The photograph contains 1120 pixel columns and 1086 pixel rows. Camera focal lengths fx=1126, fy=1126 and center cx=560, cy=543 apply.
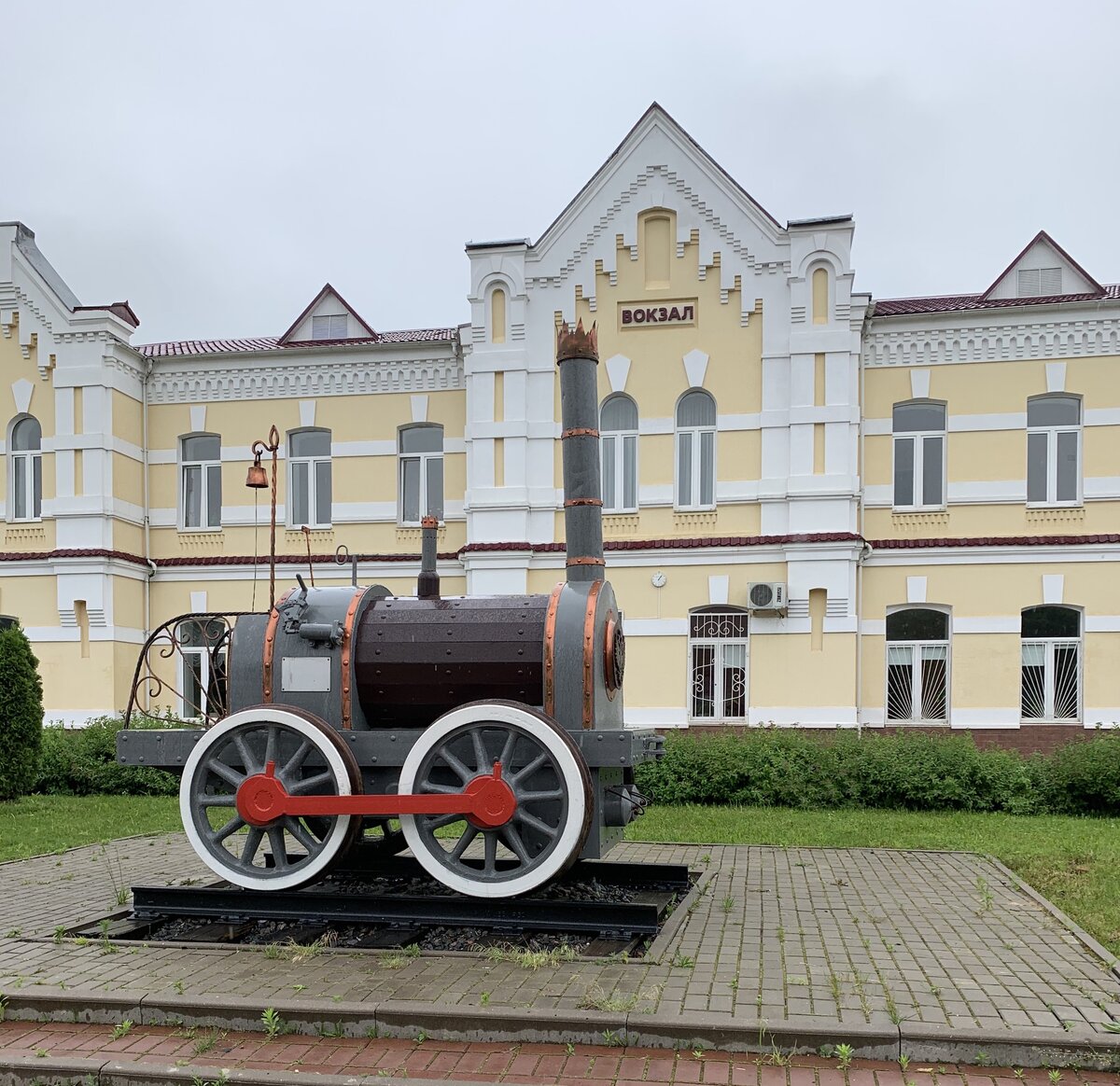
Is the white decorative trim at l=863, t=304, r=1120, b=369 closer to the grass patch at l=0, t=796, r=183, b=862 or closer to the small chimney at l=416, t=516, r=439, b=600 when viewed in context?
the small chimney at l=416, t=516, r=439, b=600

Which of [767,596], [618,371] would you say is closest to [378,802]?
[767,596]

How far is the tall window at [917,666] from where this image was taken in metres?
15.8

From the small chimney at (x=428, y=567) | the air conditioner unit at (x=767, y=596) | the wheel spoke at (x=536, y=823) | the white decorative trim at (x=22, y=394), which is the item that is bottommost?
the wheel spoke at (x=536, y=823)

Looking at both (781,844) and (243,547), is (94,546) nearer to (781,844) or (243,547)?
(243,547)

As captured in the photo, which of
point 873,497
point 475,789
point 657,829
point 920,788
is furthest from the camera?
point 873,497

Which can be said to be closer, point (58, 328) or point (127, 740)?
point (127, 740)

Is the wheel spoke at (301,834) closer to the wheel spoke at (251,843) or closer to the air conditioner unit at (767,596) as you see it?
the wheel spoke at (251,843)

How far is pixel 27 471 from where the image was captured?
17.8m

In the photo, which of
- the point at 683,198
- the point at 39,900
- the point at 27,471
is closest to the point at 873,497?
the point at 683,198

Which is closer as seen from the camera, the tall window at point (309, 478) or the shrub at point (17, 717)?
the shrub at point (17, 717)

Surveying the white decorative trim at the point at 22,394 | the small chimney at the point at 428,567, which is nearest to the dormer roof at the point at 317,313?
the white decorative trim at the point at 22,394

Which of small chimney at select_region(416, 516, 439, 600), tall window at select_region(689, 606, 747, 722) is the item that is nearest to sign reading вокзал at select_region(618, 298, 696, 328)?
tall window at select_region(689, 606, 747, 722)

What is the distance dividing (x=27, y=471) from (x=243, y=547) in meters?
3.60

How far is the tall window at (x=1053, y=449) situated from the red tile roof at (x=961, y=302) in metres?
1.35
